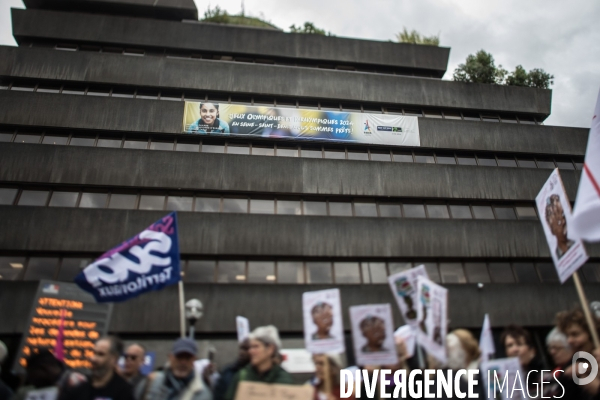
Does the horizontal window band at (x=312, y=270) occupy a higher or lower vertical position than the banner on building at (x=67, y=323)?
higher

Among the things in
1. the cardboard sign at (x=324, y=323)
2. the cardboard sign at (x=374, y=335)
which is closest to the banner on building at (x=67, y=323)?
the cardboard sign at (x=324, y=323)

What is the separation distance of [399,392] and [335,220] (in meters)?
11.1

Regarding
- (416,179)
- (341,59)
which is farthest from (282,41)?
(416,179)

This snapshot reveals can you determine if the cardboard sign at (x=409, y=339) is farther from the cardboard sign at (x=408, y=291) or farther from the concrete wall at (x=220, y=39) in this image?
the concrete wall at (x=220, y=39)

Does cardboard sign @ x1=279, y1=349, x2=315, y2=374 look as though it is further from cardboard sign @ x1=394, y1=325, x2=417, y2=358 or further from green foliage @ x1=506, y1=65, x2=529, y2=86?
green foliage @ x1=506, y1=65, x2=529, y2=86

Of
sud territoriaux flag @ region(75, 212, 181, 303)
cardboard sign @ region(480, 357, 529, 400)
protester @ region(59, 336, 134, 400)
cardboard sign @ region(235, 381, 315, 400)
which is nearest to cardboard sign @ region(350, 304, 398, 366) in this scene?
cardboard sign @ region(480, 357, 529, 400)

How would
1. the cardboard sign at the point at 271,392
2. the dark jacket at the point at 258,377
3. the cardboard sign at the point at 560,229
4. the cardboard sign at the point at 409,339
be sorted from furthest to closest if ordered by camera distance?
the cardboard sign at the point at 409,339, the cardboard sign at the point at 560,229, the dark jacket at the point at 258,377, the cardboard sign at the point at 271,392

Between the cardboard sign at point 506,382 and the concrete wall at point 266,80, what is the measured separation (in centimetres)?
1776

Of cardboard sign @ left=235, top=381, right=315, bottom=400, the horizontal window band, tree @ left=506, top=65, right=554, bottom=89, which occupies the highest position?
tree @ left=506, top=65, right=554, bottom=89

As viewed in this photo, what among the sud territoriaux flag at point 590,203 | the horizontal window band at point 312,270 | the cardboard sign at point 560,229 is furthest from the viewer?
the horizontal window band at point 312,270

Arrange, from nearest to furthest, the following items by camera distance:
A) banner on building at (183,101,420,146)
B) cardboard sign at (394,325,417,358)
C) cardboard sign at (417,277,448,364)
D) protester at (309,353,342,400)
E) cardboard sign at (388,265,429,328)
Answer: protester at (309,353,342,400) → cardboard sign at (417,277,448,364) → cardboard sign at (388,265,429,328) → cardboard sign at (394,325,417,358) → banner on building at (183,101,420,146)

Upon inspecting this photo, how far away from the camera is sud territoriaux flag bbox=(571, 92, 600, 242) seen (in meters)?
4.66

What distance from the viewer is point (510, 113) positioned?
76.4ft

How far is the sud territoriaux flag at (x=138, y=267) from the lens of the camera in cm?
827
